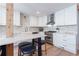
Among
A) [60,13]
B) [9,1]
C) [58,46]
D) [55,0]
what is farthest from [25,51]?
[60,13]

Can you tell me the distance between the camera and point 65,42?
4402mm

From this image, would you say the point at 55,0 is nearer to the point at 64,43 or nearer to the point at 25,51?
the point at 25,51

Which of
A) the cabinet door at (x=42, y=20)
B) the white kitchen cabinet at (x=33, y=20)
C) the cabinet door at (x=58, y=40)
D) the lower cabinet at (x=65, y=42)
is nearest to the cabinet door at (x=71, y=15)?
the lower cabinet at (x=65, y=42)

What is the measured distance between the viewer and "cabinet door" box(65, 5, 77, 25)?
4.02 meters

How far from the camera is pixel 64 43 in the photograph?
4480 mm

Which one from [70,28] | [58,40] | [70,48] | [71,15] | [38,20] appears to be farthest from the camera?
[38,20]

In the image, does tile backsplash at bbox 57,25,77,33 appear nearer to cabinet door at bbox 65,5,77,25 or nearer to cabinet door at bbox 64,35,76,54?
cabinet door at bbox 65,5,77,25

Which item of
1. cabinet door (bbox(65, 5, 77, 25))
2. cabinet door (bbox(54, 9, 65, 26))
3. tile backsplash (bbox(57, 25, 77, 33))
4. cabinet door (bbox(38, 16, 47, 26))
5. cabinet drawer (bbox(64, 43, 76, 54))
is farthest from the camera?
cabinet door (bbox(38, 16, 47, 26))

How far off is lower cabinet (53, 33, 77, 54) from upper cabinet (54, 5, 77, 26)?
0.61m

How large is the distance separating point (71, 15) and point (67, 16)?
0.29 metres

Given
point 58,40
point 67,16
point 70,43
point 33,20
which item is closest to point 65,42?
point 70,43

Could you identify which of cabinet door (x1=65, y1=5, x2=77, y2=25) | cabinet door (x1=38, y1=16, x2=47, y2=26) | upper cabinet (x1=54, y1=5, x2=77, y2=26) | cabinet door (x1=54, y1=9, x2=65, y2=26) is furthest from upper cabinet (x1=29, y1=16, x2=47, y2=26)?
cabinet door (x1=65, y1=5, x2=77, y2=25)

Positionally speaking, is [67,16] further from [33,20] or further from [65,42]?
[33,20]

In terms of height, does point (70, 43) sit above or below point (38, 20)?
below
